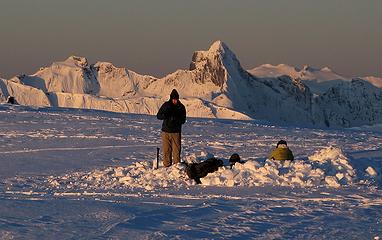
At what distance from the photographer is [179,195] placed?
11.7m

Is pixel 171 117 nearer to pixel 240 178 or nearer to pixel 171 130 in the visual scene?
pixel 171 130

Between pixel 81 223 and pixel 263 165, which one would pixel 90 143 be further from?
pixel 81 223

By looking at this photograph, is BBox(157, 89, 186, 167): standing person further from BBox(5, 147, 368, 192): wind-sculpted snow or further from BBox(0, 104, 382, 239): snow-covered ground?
BBox(5, 147, 368, 192): wind-sculpted snow

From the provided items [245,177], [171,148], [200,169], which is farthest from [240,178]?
[171,148]

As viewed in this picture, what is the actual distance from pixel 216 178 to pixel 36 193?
280 centimetres

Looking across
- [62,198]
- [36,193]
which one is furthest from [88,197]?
[36,193]

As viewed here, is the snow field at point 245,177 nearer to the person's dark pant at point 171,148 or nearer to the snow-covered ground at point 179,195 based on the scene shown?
the snow-covered ground at point 179,195

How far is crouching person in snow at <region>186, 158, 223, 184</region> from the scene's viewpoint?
1348 cm

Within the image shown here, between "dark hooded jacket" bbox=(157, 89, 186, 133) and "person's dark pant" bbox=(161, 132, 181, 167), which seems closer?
"person's dark pant" bbox=(161, 132, 181, 167)

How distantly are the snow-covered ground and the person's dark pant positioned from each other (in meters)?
0.24

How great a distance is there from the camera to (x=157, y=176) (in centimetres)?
1397

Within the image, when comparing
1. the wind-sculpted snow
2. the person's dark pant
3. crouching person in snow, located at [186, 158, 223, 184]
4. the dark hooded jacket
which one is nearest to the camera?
the wind-sculpted snow

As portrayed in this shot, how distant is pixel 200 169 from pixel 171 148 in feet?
7.14

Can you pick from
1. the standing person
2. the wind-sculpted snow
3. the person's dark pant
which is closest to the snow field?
the wind-sculpted snow
